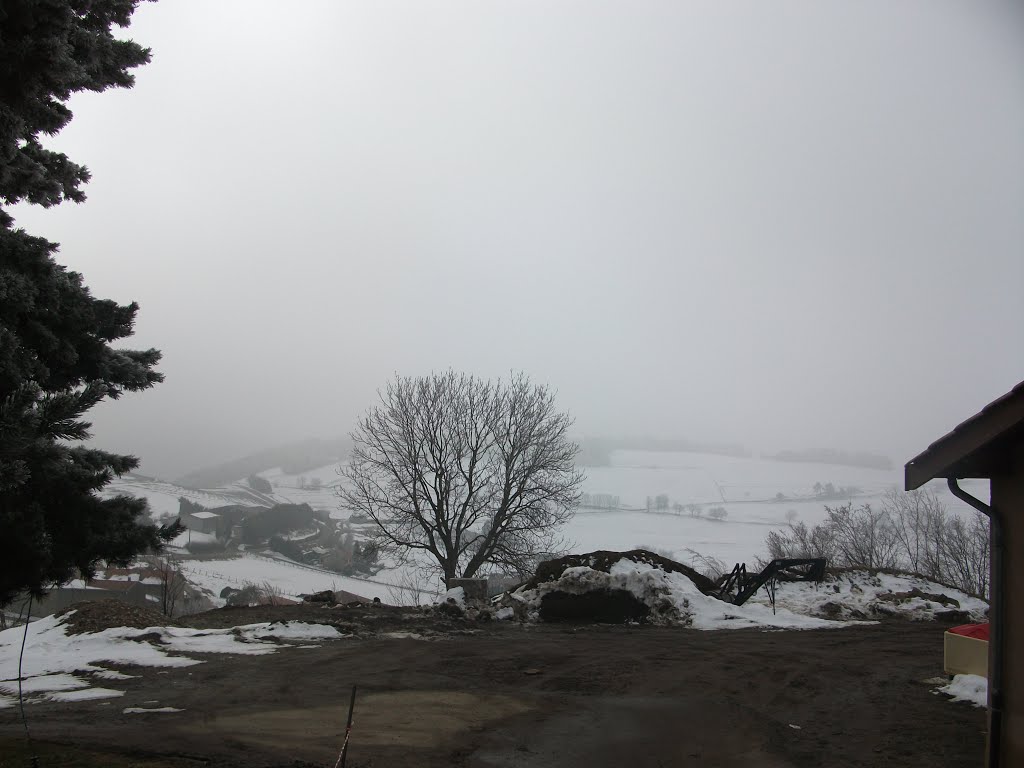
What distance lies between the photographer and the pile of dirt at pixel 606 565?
19.0m

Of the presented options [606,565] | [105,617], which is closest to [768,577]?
[606,565]

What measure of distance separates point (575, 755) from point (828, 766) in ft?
8.35

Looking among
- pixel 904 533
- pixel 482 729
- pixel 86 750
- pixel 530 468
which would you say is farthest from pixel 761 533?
pixel 86 750

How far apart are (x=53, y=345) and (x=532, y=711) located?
6.79 metres

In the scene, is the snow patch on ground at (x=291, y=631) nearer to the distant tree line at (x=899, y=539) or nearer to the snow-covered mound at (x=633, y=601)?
the snow-covered mound at (x=633, y=601)

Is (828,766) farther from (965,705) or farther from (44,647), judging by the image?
(44,647)

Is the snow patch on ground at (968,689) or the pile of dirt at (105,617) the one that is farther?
the pile of dirt at (105,617)

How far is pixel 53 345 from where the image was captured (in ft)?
17.0

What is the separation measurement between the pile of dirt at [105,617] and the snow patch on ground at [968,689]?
14.4 meters

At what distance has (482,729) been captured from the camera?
7.30 meters

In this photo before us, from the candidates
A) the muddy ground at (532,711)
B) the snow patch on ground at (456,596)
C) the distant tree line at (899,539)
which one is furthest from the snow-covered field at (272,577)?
the distant tree line at (899,539)

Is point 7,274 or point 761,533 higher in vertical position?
point 7,274

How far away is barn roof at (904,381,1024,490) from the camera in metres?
4.52

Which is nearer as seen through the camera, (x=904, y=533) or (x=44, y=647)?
(x=44, y=647)
